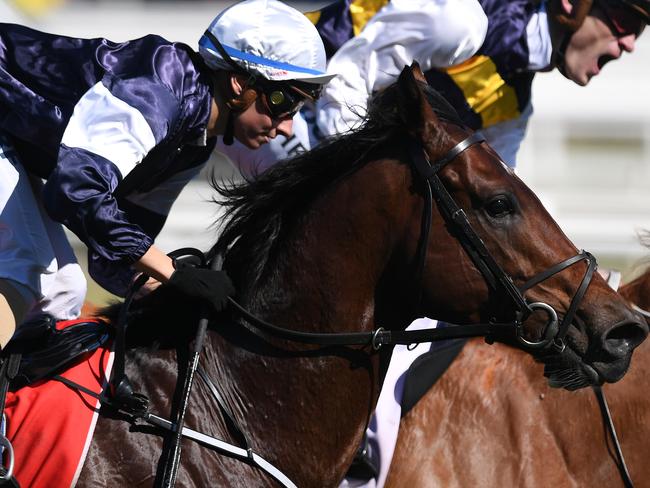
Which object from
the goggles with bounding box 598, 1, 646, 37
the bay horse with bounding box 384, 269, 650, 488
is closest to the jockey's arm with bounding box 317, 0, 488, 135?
the goggles with bounding box 598, 1, 646, 37

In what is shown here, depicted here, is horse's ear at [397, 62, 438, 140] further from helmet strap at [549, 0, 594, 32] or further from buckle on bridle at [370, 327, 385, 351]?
helmet strap at [549, 0, 594, 32]

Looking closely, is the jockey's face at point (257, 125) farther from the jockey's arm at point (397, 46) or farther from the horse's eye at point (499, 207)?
the jockey's arm at point (397, 46)

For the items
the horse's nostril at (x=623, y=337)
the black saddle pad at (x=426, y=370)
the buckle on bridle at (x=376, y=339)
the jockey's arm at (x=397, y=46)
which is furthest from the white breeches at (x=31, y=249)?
the horse's nostril at (x=623, y=337)

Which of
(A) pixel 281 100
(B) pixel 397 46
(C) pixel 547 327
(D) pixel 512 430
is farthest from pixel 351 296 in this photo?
(B) pixel 397 46

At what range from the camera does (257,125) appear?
323 centimetres

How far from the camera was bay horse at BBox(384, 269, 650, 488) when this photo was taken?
3.66m

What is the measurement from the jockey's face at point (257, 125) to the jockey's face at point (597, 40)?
5.50 ft

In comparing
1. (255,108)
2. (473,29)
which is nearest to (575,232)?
(473,29)

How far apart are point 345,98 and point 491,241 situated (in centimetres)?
147

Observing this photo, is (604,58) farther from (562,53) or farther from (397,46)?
(397,46)

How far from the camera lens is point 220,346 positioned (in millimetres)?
3008

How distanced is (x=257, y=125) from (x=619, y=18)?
6.20ft

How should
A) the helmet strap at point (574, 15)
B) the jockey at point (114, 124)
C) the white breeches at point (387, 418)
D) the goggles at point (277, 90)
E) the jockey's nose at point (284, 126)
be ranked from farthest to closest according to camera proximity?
the helmet strap at point (574, 15), the white breeches at point (387, 418), the jockey's nose at point (284, 126), the goggles at point (277, 90), the jockey at point (114, 124)

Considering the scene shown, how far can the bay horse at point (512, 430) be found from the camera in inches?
144
